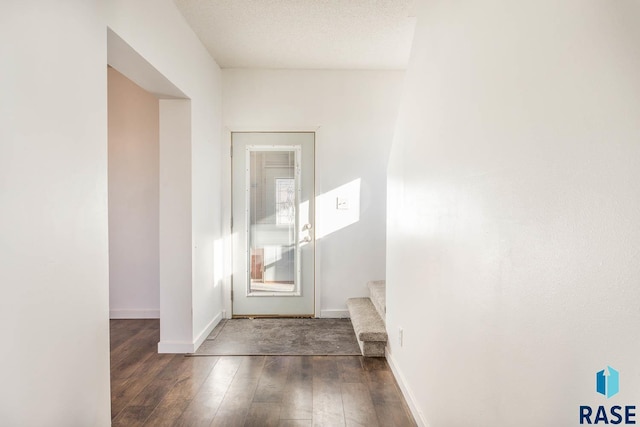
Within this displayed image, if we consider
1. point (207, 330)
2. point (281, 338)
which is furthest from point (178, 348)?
A: point (281, 338)

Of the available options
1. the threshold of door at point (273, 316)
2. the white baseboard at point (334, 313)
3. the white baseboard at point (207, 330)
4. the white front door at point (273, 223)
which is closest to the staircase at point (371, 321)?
the white baseboard at point (334, 313)

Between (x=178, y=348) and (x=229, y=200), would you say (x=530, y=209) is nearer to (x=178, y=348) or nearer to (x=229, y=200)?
(x=178, y=348)

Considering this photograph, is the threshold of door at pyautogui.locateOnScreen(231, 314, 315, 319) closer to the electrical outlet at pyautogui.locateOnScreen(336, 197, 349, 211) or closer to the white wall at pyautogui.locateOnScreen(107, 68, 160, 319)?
the white wall at pyautogui.locateOnScreen(107, 68, 160, 319)

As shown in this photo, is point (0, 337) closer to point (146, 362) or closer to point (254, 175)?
point (146, 362)

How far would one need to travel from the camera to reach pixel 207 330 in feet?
11.9

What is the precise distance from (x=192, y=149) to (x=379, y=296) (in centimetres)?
217

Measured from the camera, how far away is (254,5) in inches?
113

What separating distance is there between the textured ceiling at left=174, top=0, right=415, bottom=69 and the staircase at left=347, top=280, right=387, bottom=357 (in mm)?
2401

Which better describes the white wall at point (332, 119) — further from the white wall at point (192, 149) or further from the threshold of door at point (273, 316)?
the white wall at point (192, 149)

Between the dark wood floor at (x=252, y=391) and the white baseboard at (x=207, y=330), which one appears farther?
the white baseboard at (x=207, y=330)

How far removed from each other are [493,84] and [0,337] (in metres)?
1.81

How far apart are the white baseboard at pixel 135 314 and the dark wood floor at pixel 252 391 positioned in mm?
877

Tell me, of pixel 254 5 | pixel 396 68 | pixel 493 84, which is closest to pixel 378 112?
pixel 396 68

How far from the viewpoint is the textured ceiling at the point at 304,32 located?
114 inches
